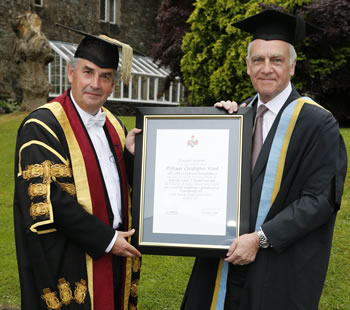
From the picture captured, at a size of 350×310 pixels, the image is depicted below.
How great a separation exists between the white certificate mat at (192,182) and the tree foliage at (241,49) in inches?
309

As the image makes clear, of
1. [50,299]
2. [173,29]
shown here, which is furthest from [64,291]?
[173,29]

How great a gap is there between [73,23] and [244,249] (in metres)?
17.3

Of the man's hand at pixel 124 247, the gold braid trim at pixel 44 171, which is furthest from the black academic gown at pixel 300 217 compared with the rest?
the gold braid trim at pixel 44 171

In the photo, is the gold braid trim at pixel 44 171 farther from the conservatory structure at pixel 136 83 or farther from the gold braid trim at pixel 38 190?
the conservatory structure at pixel 136 83

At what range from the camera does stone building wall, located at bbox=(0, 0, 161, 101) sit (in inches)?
618

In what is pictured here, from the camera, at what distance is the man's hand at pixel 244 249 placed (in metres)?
2.14

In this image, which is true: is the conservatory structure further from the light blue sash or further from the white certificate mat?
the light blue sash

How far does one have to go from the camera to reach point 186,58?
446 inches

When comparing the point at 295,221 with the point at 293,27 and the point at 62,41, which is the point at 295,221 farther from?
the point at 62,41

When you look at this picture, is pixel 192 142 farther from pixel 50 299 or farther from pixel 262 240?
pixel 50 299

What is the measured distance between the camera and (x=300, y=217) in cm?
209

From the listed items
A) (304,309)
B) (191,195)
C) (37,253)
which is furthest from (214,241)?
(37,253)

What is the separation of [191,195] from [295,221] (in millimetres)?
578

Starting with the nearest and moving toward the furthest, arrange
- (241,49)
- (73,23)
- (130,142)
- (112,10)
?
(130,142) → (241,49) → (73,23) → (112,10)
